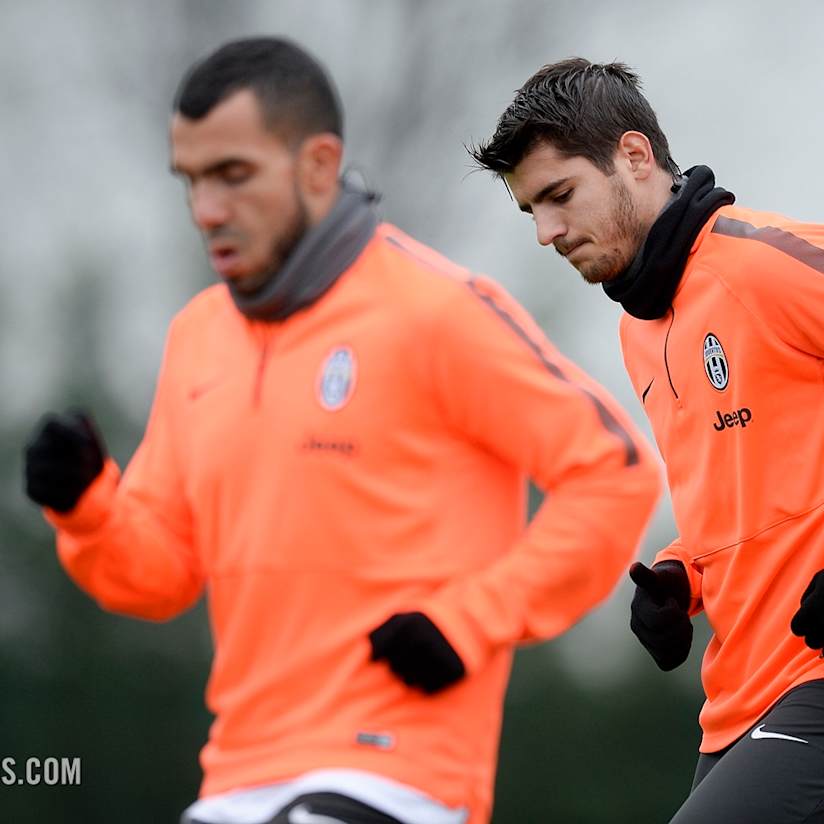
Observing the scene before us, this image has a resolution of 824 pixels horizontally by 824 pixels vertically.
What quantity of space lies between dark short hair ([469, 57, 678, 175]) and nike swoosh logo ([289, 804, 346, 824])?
76.1 inches

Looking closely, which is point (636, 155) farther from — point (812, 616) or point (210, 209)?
point (210, 209)

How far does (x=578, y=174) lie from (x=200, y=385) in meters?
1.38

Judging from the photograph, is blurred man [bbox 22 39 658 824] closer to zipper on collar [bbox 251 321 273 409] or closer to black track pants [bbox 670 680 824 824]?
zipper on collar [bbox 251 321 273 409]

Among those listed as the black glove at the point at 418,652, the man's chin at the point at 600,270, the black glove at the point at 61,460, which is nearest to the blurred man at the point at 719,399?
the man's chin at the point at 600,270

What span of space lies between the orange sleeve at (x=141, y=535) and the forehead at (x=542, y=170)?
1216 millimetres

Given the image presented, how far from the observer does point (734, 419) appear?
3.43 m

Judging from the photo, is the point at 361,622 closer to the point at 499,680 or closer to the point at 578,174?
the point at 499,680

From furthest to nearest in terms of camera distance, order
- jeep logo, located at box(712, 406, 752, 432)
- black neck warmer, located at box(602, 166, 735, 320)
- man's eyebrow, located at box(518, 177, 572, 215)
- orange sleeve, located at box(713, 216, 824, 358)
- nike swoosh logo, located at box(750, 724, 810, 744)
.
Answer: man's eyebrow, located at box(518, 177, 572, 215), black neck warmer, located at box(602, 166, 735, 320), jeep logo, located at box(712, 406, 752, 432), orange sleeve, located at box(713, 216, 824, 358), nike swoosh logo, located at box(750, 724, 810, 744)

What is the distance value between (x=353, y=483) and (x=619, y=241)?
1.47m

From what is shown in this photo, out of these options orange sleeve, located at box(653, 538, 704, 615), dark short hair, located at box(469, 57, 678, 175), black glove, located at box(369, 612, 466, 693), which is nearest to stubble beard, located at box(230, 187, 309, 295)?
black glove, located at box(369, 612, 466, 693)

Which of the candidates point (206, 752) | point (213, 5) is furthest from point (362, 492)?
point (213, 5)

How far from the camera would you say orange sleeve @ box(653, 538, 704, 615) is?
12.2ft

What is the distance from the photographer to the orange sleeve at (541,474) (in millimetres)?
2373

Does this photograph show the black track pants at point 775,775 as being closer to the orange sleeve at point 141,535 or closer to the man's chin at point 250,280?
Result: the orange sleeve at point 141,535
